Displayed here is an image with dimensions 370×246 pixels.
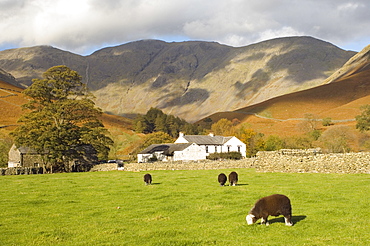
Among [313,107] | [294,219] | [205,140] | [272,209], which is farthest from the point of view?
[313,107]

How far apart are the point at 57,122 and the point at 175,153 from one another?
25.2 meters

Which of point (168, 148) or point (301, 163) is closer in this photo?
point (301, 163)

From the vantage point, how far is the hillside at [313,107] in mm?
137625

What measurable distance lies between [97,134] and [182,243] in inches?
2021

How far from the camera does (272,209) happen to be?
41.9 feet

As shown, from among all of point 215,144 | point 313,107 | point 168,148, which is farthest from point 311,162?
point 313,107

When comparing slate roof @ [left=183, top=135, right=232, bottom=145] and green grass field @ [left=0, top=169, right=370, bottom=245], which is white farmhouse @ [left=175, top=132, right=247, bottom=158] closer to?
slate roof @ [left=183, top=135, right=232, bottom=145]

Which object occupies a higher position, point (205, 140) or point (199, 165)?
point (205, 140)

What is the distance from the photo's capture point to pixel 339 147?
74438 mm

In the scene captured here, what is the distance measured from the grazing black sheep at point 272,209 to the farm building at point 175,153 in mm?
61996

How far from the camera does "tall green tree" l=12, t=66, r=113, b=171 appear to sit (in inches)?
2266

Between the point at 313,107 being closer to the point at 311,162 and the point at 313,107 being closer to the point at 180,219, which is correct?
the point at 311,162

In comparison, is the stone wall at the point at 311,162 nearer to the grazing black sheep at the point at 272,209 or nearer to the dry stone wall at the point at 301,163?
the dry stone wall at the point at 301,163

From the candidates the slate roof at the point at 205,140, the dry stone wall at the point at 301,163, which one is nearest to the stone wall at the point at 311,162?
the dry stone wall at the point at 301,163
